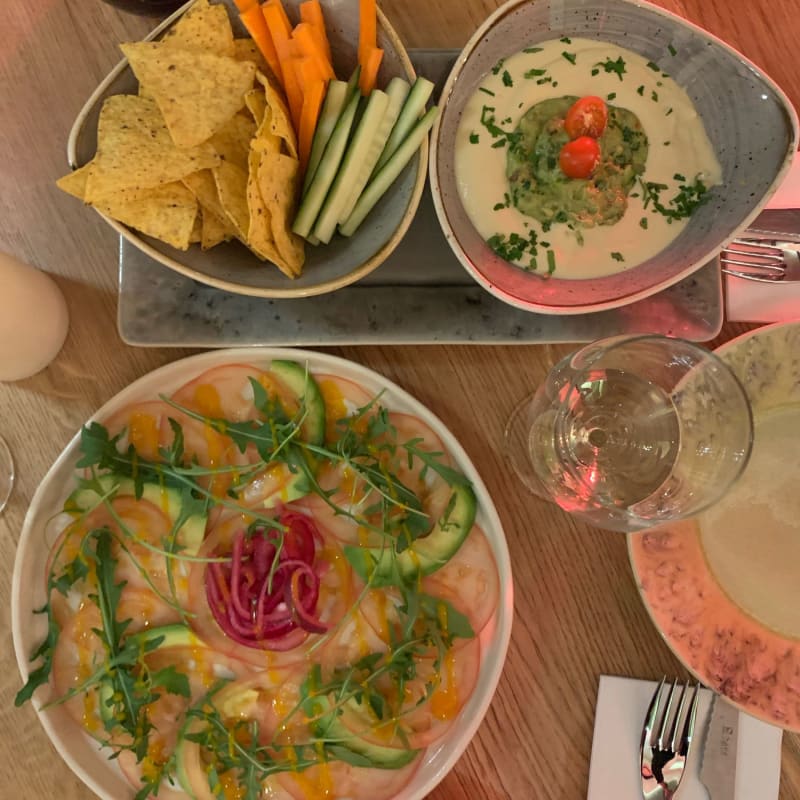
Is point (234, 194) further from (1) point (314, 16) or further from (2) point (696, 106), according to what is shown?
(2) point (696, 106)

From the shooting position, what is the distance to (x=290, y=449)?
1.00 meters

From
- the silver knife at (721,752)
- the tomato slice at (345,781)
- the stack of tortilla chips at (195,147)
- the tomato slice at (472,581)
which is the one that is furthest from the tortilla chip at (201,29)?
the silver knife at (721,752)

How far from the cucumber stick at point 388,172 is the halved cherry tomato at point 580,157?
0.64ft

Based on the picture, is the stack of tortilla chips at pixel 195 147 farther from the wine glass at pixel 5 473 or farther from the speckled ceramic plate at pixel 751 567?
the speckled ceramic plate at pixel 751 567

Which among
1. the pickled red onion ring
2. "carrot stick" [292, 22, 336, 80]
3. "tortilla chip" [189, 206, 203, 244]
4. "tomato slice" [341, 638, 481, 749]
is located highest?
"carrot stick" [292, 22, 336, 80]

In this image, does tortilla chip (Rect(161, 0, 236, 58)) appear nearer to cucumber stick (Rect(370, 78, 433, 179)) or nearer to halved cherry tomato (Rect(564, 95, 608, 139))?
cucumber stick (Rect(370, 78, 433, 179))

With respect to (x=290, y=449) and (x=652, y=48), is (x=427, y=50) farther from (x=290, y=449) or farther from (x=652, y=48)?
(x=290, y=449)

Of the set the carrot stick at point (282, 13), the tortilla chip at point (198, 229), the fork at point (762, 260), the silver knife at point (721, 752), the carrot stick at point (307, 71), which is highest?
the carrot stick at point (282, 13)

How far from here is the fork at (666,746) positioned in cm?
100

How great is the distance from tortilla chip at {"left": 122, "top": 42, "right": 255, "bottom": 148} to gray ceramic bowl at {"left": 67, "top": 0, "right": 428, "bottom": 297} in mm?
46

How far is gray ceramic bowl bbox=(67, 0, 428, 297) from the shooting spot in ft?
2.82

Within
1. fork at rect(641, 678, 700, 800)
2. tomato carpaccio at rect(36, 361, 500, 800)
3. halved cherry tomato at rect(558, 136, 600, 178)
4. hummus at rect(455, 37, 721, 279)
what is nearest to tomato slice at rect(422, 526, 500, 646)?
tomato carpaccio at rect(36, 361, 500, 800)

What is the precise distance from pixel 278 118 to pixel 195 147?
0.10 meters

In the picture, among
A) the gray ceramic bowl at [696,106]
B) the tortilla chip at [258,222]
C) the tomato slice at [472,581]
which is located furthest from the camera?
the tomato slice at [472,581]
